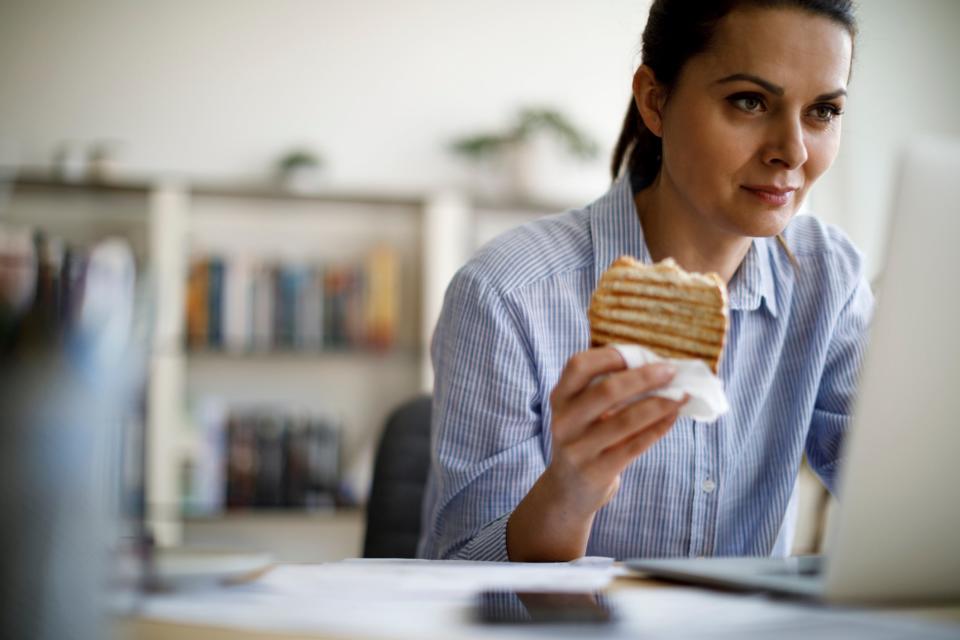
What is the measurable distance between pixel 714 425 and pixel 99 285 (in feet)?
3.38

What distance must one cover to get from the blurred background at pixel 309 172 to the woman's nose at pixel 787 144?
2314mm

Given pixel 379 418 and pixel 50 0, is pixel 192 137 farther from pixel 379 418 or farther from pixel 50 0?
pixel 379 418

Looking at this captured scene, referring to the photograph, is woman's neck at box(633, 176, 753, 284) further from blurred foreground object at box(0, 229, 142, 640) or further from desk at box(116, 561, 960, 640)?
blurred foreground object at box(0, 229, 142, 640)

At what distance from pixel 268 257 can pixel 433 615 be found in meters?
3.20

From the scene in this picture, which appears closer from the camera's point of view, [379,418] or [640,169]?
[640,169]

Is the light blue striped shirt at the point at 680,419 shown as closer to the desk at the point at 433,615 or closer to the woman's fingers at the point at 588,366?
the woman's fingers at the point at 588,366

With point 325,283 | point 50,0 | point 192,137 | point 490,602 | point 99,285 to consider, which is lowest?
point 490,602

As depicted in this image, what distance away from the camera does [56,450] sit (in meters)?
0.52

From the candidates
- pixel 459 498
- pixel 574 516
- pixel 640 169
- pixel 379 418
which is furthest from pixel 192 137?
pixel 574 516

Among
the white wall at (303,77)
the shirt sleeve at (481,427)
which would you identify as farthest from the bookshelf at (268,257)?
the shirt sleeve at (481,427)

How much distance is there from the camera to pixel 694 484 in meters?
1.38

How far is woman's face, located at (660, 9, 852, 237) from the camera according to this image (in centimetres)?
129

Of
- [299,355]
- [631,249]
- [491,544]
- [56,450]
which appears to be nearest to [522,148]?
[299,355]

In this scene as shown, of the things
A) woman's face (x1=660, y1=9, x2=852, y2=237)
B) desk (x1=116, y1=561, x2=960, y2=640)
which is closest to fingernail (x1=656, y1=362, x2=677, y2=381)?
desk (x1=116, y1=561, x2=960, y2=640)
